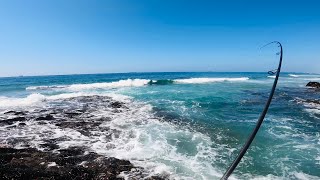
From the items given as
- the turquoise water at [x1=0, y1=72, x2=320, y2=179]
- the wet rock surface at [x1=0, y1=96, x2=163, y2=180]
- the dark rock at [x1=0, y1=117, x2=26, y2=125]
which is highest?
the dark rock at [x1=0, y1=117, x2=26, y2=125]

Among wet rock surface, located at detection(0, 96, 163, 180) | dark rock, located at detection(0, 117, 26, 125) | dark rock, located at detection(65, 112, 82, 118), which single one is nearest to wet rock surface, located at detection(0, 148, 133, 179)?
wet rock surface, located at detection(0, 96, 163, 180)

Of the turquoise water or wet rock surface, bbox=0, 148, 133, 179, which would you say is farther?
the turquoise water

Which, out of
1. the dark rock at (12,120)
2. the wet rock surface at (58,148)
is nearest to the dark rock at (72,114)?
the wet rock surface at (58,148)

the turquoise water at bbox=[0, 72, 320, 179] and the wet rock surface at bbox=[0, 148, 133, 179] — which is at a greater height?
the wet rock surface at bbox=[0, 148, 133, 179]

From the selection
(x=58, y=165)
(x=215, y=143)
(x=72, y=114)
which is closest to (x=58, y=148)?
(x=58, y=165)

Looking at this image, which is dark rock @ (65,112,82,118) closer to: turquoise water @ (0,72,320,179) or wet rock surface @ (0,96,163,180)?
wet rock surface @ (0,96,163,180)

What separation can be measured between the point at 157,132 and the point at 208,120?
134 inches

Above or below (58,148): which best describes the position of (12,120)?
above

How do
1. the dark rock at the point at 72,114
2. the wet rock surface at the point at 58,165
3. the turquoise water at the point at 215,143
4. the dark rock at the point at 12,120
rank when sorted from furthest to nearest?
the dark rock at the point at 72,114 → the dark rock at the point at 12,120 → the turquoise water at the point at 215,143 → the wet rock surface at the point at 58,165

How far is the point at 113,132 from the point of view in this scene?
10.9 meters

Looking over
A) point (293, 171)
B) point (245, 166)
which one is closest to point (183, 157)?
point (245, 166)

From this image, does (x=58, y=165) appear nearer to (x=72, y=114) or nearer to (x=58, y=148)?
(x=58, y=148)

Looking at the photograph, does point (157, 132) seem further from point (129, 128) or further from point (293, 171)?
point (293, 171)

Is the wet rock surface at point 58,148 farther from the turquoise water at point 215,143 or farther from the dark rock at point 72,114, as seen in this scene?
the turquoise water at point 215,143
